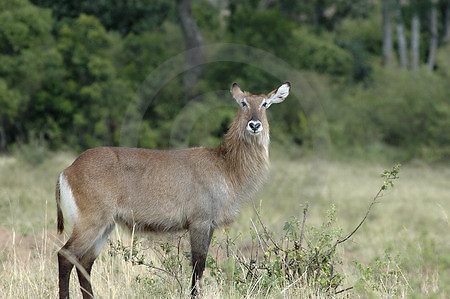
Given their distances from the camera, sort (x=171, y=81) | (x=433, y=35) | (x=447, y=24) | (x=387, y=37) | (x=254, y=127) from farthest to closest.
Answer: (x=447, y=24), (x=433, y=35), (x=387, y=37), (x=171, y=81), (x=254, y=127)

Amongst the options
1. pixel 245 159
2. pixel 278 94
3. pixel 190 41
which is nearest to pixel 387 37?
pixel 190 41

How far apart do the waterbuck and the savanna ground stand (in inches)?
9.0

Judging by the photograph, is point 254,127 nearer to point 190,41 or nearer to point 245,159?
point 245,159

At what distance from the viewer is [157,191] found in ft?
19.3

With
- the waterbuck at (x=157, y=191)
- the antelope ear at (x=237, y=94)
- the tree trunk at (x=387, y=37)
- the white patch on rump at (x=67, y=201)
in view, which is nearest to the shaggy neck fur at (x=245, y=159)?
the waterbuck at (x=157, y=191)

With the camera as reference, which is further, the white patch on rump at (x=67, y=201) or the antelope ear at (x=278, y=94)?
the antelope ear at (x=278, y=94)

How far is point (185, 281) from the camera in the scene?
5.77 meters

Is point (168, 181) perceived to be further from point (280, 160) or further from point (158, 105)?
point (158, 105)

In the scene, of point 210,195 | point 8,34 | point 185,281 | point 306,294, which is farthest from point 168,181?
point 8,34

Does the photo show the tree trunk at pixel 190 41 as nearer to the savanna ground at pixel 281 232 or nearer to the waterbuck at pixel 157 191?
the savanna ground at pixel 281 232

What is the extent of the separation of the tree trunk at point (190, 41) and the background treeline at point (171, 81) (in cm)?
5

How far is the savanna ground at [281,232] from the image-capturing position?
5613 mm

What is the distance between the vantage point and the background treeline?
68.3 ft

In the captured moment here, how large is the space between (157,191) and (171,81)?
1879 cm
